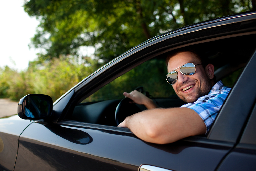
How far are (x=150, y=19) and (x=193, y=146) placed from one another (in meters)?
7.90

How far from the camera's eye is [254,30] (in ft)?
3.20

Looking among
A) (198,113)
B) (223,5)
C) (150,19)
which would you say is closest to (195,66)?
(198,113)

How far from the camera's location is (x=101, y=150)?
1.25 metres

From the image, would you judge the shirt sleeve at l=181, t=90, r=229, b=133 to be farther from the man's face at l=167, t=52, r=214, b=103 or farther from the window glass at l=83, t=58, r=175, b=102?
the window glass at l=83, t=58, r=175, b=102

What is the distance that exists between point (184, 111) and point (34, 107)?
116 centimetres

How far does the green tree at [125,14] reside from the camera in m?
6.45

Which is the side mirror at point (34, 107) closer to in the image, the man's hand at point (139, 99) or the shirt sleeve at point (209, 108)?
the man's hand at point (139, 99)

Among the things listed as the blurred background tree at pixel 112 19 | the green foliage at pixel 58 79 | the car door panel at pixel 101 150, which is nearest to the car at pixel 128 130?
the car door panel at pixel 101 150

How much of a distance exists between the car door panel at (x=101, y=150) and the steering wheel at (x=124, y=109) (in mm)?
445

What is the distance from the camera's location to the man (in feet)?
3.41

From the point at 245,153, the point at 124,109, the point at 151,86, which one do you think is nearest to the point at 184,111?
the point at 245,153

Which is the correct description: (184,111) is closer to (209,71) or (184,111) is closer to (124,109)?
(209,71)

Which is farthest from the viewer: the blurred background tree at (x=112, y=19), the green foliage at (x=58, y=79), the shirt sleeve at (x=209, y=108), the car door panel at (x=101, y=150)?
the green foliage at (x=58, y=79)

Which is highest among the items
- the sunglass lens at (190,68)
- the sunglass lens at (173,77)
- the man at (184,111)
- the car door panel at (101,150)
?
the sunglass lens at (190,68)
